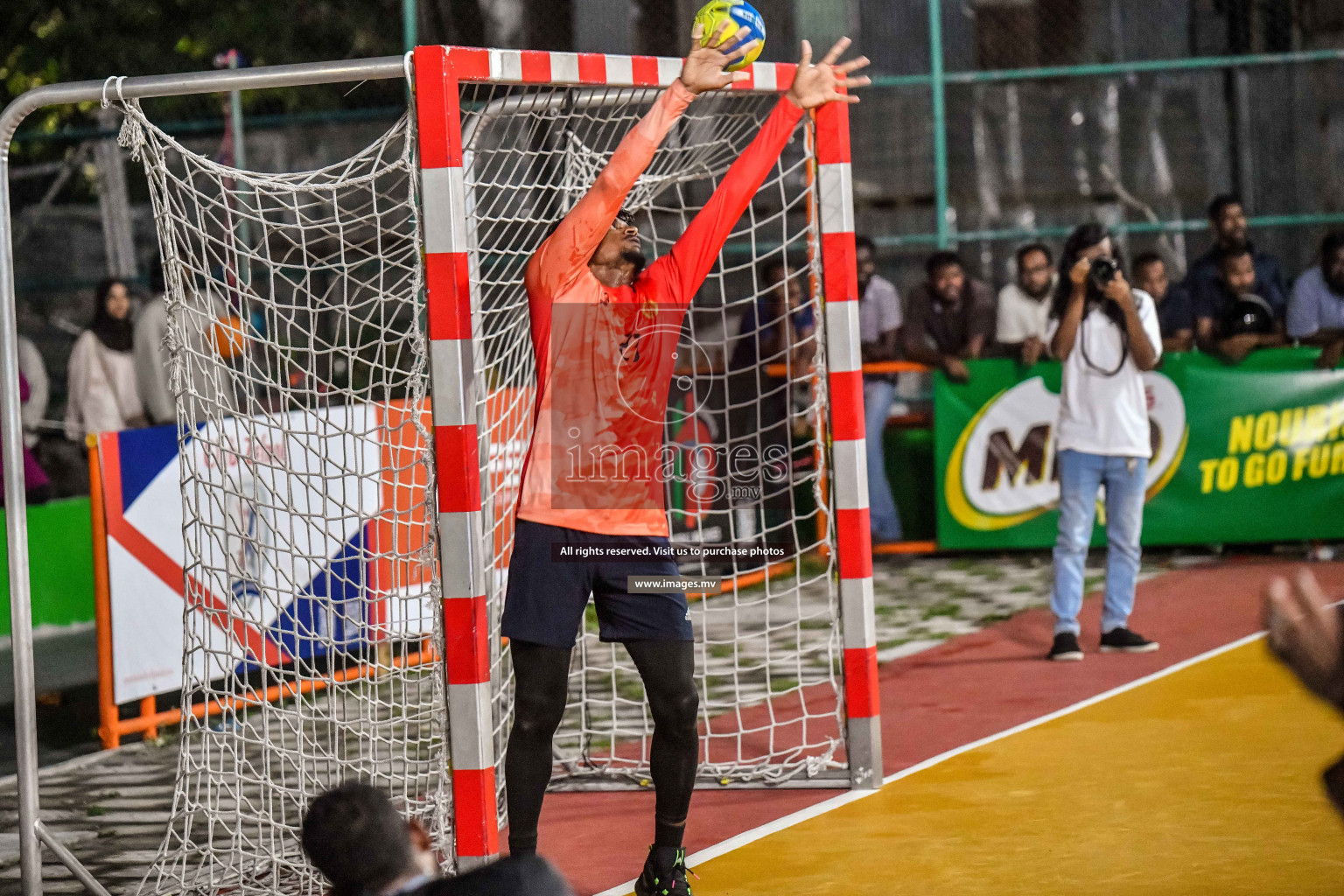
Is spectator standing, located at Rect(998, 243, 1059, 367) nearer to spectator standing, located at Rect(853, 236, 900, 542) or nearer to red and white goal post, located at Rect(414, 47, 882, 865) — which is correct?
spectator standing, located at Rect(853, 236, 900, 542)

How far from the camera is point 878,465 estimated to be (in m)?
12.1

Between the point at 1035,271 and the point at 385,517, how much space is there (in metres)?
7.31

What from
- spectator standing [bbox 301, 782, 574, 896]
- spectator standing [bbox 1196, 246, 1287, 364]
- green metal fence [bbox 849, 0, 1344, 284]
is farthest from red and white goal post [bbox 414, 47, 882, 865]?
green metal fence [bbox 849, 0, 1344, 284]

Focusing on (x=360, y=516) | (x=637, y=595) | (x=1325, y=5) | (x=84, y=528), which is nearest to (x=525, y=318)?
(x=360, y=516)

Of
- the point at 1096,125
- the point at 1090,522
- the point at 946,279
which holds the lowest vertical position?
the point at 1090,522

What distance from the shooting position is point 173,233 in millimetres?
5824

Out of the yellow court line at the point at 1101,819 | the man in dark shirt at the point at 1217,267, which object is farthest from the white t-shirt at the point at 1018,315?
the yellow court line at the point at 1101,819

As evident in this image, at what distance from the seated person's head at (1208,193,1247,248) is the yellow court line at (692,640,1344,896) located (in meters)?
4.93

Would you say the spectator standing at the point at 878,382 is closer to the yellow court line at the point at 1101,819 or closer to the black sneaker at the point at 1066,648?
the black sneaker at the point at 1066,648

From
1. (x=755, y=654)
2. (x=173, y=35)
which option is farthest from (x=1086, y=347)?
(x=173, y=35)

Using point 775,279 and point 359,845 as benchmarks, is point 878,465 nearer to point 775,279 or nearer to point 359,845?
point 775,279

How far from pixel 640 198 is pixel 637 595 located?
2.52 m

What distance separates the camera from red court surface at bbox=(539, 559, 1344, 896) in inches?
241

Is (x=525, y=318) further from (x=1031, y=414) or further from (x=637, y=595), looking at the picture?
(x=1031, y=414)
